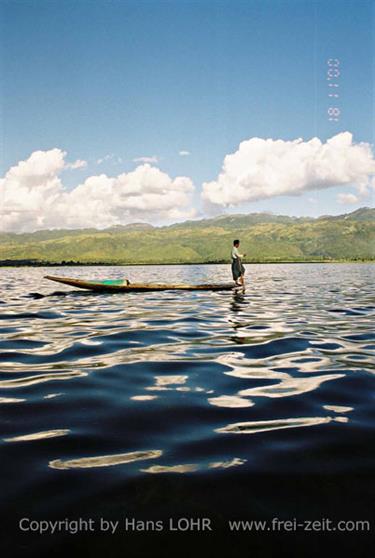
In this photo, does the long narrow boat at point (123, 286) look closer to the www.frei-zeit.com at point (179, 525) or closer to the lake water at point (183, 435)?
the lake water at point (183, 435)

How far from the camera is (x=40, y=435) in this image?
486 cm

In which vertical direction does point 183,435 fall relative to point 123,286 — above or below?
below

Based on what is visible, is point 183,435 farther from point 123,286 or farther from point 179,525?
point 123,286

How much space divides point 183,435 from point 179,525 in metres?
1.66

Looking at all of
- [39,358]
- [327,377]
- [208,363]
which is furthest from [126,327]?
[327,377]

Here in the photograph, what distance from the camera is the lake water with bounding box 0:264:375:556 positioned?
3.33 meters

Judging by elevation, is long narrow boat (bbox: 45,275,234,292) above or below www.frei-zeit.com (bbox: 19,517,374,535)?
above

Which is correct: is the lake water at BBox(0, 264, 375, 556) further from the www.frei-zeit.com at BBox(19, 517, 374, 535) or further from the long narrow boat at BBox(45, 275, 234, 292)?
the long narrow boat at BBox(45, 275, 234, 292)

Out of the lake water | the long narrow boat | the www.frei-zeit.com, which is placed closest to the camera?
the www.frei-zeit.com

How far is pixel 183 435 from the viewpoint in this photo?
484cm

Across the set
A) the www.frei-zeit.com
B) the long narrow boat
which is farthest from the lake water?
the long narrow boat

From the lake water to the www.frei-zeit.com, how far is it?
0.06 metres

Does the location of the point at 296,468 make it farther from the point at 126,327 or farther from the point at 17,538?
the point at 126,327

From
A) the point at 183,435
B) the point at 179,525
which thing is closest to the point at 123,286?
the point at 183,435
